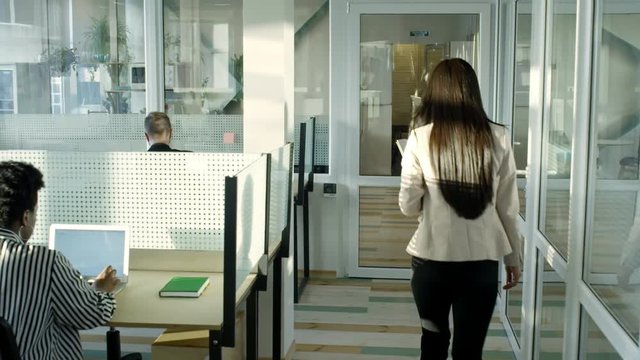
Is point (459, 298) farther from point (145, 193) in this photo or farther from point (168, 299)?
point (145, 193)

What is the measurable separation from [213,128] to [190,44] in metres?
0.86

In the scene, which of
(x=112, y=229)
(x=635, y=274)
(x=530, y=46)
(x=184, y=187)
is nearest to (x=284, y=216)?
(x=184, y=187)

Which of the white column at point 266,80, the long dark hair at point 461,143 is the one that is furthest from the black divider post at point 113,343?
the long dark hair at point 461,143

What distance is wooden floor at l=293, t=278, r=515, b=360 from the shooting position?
4535 mm

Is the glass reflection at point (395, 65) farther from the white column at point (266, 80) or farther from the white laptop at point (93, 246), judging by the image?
the white laptop at point (93, 246)

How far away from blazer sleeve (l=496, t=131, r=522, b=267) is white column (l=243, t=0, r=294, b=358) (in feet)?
4.56

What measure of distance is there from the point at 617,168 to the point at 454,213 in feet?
2.09

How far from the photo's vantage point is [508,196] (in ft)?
9.67

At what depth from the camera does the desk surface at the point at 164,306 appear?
2797mm

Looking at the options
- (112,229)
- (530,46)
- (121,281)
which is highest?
(530,46)

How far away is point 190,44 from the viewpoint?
21.3 ft

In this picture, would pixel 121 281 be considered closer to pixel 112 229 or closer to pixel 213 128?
pixel 112 229

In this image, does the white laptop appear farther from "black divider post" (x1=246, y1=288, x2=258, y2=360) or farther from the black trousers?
the black trousers

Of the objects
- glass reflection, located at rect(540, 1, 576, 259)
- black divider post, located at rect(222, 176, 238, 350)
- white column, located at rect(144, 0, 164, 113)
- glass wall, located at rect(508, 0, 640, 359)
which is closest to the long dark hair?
glass wall, located at rect(508, 0, 640, 359)
